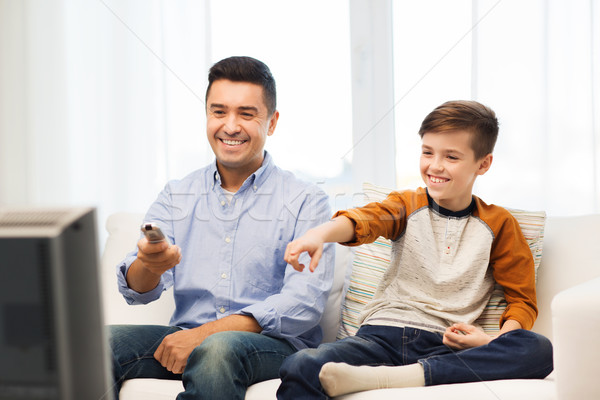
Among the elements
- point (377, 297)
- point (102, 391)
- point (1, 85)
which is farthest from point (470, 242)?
point (1, 85)

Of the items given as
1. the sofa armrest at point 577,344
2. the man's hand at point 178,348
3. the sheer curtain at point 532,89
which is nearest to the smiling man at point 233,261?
the man's hand at point 178,348

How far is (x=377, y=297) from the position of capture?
4.39ft

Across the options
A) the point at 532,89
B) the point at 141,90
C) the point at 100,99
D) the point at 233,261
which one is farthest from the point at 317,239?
the point at 100,99

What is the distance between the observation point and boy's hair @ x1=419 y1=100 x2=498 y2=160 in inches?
51.3

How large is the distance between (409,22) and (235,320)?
1220mm

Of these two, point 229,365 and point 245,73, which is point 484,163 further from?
point 229,365

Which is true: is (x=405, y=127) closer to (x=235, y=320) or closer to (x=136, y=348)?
(x=235, y=320)

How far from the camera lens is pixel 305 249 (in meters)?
1.03

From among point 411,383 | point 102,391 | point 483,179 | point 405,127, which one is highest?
point 405,127

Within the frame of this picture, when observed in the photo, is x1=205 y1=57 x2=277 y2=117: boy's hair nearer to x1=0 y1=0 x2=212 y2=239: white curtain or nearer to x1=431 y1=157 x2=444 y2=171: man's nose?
x1=431 y1=157 x2=444 y2=171: man's nose

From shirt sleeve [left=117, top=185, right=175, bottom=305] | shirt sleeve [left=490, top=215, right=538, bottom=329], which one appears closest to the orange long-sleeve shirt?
shirt sleeve [left=490, top=215, right=538, bottom=329]

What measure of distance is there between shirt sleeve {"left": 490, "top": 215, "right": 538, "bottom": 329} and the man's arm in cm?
55

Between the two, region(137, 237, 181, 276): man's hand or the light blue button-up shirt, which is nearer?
region(137, 237, 181, 276): man's hand

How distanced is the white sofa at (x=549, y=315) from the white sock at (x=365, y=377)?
0.08 ft
